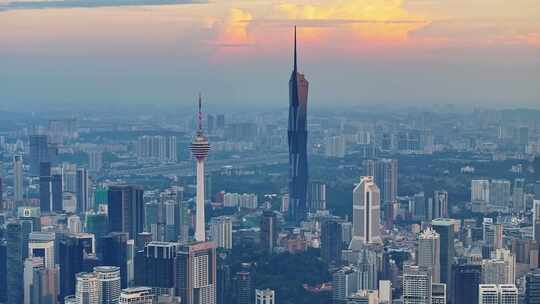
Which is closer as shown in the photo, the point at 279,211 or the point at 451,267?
the point at 451,267

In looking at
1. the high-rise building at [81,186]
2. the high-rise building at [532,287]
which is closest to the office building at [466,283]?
the high-rise building at [532,287]

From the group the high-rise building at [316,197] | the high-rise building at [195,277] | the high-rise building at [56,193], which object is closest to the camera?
the high-rise building at [195,277]

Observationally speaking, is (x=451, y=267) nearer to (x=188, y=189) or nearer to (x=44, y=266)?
(x=44, y=266)

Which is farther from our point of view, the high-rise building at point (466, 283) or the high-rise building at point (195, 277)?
the high-rise building at point (195, 277)

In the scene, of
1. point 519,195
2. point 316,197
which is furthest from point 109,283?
point 519,195

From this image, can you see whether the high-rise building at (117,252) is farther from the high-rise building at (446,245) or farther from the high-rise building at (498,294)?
the high-rise building at (498,294)

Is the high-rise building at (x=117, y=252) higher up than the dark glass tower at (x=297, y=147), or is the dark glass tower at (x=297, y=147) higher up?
the dark glass tower at (x=297, y=147)

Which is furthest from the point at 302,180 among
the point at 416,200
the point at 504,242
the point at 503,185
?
the point at 504,242
